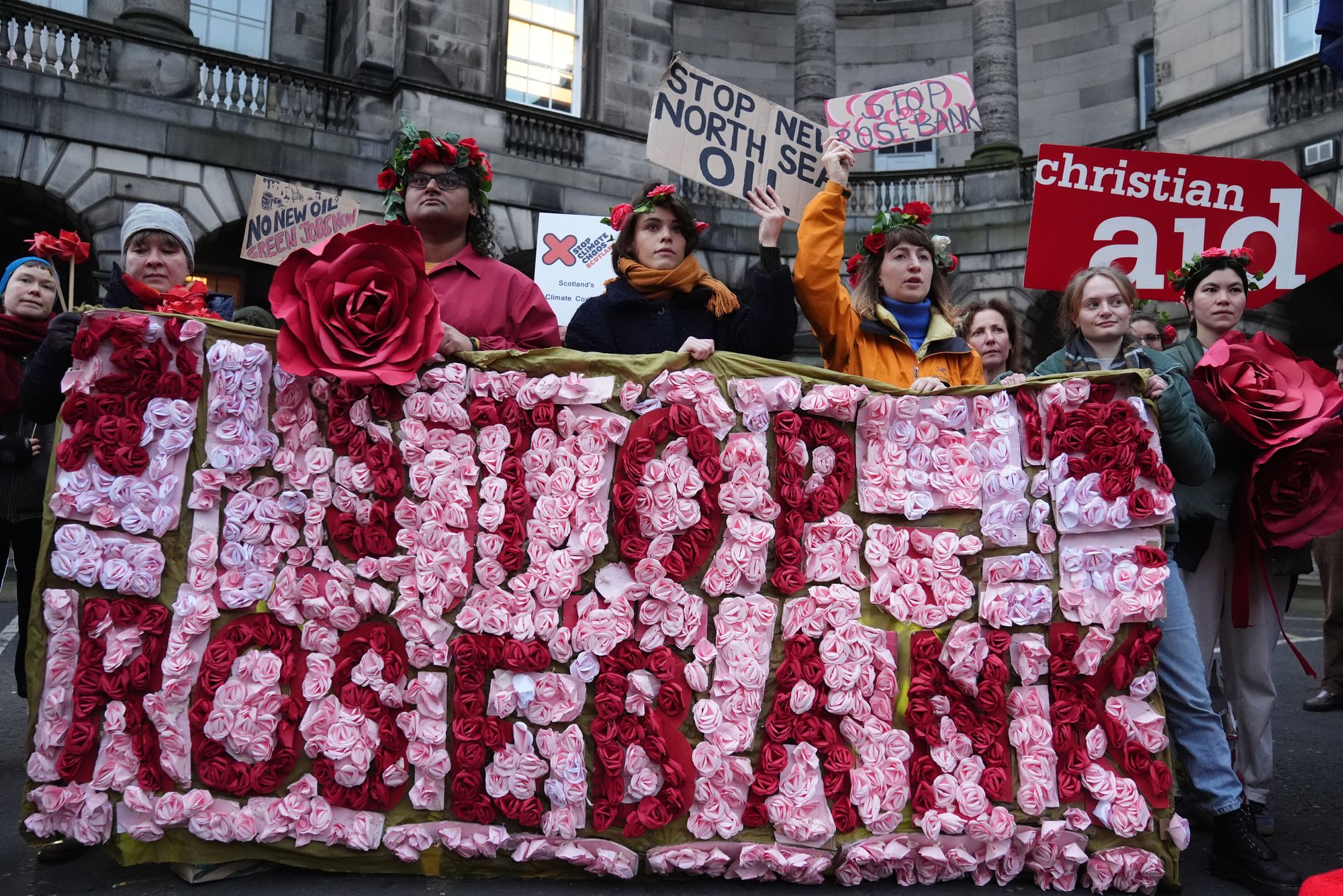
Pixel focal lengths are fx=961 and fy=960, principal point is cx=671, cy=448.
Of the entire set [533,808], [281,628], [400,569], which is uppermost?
[400,569]

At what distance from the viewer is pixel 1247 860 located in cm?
299

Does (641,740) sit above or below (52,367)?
below

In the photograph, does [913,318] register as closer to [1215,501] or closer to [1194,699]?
[1215,501]

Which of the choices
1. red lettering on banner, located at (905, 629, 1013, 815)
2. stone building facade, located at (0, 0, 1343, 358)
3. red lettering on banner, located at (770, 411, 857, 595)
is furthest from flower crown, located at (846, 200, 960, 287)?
stone building facade, located at (0, 0, 1343, 358)

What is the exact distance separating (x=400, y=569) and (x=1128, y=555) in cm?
226

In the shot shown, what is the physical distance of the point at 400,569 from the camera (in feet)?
9.46

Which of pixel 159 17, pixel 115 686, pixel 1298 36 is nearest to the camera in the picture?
pixel 115 686

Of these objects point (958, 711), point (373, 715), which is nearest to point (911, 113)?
point (958, 711)

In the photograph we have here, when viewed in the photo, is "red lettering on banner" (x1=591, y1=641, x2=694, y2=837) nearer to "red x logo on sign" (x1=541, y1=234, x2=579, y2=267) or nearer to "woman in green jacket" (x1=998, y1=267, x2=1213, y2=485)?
"woman in green jacket" (x1=998, y1=267, x2=1213, y2=485)

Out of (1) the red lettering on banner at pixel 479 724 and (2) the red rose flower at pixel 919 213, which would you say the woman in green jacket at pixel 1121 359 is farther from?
(1) the red lettering on banner at pixel 479 724

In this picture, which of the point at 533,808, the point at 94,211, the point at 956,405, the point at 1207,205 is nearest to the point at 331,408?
the point at 533,808

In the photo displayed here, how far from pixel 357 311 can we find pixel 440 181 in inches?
36.0

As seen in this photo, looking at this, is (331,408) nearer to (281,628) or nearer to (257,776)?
(281,628)

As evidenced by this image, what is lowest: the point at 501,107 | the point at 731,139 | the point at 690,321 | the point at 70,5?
the point at 690,321
